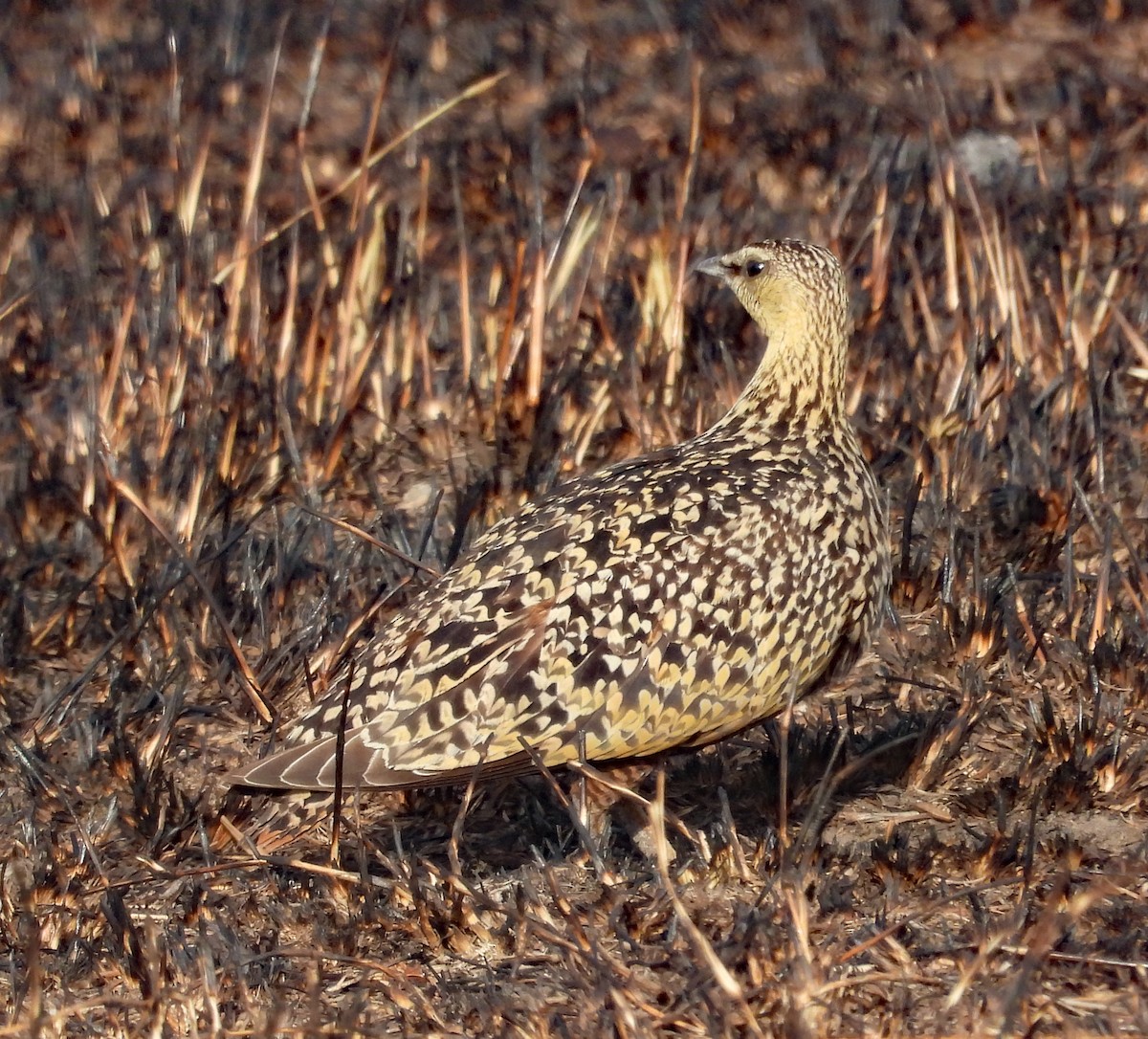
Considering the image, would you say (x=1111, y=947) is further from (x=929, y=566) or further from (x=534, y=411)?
(x=534, y=411)

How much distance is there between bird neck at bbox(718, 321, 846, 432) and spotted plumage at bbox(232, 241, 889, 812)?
0.65ft

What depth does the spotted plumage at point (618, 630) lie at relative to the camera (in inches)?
150

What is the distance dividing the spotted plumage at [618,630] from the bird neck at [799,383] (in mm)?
199

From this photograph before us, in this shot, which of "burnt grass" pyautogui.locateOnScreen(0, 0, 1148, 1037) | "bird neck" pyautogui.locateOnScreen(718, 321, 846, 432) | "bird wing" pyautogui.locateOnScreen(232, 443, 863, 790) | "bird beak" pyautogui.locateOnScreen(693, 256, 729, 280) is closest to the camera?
"burnt grass" pyautogui.locateOnScreen(0, 0, 1148, 1037)

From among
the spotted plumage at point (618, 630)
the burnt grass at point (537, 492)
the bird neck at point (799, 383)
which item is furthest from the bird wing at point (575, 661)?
the bird neck at point (799, 383)

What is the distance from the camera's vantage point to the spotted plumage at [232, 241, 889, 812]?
3.81 metres

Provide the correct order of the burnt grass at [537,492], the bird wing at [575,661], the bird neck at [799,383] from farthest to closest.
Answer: the bird neck at [799,383] < the bird wing at [575,661] < the burnt grass at [537,492]

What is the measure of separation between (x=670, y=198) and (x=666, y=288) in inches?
46.5

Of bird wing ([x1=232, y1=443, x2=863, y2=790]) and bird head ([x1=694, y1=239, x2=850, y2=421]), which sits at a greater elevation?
bird head ([x1=694, y1=239, x2=850, y2=421])

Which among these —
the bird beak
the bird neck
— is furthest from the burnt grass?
the bird beak

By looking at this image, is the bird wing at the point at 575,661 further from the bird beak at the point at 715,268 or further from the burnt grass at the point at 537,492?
the bird beak at the point at 715,268

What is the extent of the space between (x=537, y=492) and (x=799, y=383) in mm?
1246

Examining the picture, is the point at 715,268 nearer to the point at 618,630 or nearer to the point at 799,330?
the point at 799,330

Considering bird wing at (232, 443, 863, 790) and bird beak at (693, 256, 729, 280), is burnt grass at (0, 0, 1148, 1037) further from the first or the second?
bird beak at (693, 256, 729, 280)
